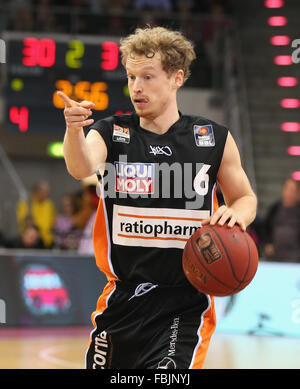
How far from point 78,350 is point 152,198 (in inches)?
189

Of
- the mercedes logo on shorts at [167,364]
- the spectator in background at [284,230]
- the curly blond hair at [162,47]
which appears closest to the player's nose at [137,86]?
the curly blond hair at [162,47]

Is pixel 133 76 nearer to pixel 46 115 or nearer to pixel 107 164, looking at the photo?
pixel 107 164

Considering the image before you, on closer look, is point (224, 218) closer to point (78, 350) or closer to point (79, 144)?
point (79, 144)

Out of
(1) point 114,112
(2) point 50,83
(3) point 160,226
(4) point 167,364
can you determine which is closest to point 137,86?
(3) point 160,226

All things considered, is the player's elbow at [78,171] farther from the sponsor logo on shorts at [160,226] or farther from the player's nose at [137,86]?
the player's nose at [137,86]

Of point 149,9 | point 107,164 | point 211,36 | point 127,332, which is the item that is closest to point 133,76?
point 107,164

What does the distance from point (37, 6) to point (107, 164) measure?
1010cm

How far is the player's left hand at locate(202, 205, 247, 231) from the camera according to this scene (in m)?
3.26

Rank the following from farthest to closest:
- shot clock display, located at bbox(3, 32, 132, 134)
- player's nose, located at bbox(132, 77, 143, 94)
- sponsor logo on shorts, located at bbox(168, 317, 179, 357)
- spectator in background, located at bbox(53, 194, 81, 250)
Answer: spectator in background, located at bbox(53, 194, 81, 250) < shot clock display, located at bbox(3, 32, 132, 134) < player's nose, located at bbox(132, 77, 143, 94) < sponsor logo on shorts, located at bbox(168, 317, 179, 357)

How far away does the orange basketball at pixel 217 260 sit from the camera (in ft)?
10.7

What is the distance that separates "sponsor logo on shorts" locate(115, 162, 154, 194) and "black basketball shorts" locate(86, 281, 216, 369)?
476 millimetres

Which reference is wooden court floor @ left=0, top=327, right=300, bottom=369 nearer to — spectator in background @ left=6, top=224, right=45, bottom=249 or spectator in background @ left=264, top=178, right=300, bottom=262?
spectator in background @ left=264, top=178, right=300, bottom=262

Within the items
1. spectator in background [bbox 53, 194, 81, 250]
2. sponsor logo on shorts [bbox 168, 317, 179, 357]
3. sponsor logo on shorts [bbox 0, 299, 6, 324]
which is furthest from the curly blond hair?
spectator in background [bbox 53, 194, 81, 250]

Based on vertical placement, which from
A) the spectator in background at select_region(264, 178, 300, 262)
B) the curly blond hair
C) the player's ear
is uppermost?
the curly blond hair
